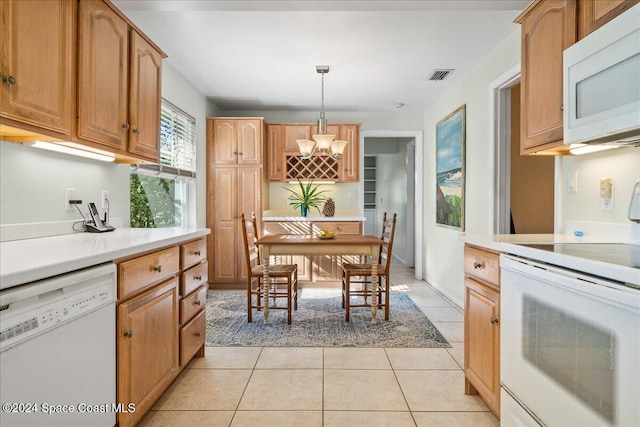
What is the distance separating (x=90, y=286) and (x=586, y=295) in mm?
1691

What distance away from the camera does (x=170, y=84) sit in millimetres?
3652

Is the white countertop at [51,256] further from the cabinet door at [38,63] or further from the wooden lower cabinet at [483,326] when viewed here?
the wooden lower cabinet at [483,326]

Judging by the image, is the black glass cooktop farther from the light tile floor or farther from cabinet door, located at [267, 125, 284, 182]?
cabinet door, located at [267, 125, 284, 182]

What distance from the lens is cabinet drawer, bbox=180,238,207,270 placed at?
2131mm

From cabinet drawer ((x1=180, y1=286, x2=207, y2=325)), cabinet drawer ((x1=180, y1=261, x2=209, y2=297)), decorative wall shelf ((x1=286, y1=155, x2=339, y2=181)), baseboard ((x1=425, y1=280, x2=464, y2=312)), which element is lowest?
baseboard ((x1=425, y1=280, x2=464, y2=312))

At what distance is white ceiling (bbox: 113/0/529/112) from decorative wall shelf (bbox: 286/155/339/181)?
963mm

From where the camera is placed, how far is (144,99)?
2.38m

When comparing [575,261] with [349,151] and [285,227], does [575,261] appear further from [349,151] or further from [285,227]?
[349,151]

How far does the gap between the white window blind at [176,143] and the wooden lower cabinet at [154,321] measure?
1.57m

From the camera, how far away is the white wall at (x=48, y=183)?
175 cm

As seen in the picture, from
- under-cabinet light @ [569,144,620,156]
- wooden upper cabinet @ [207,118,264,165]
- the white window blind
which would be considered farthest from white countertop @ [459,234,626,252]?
wooden upper cabinet @ [207,118,264,165]

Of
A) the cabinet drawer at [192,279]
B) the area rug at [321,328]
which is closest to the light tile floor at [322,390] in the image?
the area rug at [321,328]

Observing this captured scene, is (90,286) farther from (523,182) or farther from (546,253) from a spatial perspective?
(523,182)

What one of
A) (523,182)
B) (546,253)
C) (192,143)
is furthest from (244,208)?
(546,253)
